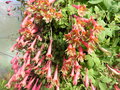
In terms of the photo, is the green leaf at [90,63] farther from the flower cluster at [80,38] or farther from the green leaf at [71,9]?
the green leaf at [71,9]

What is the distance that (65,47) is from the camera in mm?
1042

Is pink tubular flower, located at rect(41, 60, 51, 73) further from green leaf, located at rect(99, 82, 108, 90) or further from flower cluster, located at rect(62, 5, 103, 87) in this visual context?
green leaf, located at rect(99, 82, 108, 90)

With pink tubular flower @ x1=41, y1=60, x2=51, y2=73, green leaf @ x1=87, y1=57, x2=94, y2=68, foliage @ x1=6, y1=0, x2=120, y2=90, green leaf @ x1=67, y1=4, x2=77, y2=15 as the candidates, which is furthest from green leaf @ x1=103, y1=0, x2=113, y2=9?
pink tubular flower @ x1=41, y1=60, x2=51, y2=73

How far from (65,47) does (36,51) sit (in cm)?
15

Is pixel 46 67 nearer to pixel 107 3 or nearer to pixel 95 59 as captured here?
pixel 95 59

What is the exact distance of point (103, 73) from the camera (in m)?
1.15

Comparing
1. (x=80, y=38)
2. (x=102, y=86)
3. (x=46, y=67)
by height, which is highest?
(x=80, y=38)

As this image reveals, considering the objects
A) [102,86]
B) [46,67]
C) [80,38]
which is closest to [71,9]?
[80,38]

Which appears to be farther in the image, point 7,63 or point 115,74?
point 7,63

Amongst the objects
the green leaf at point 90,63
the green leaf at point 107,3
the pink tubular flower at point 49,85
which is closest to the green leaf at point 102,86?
the green leaf at point 90,63

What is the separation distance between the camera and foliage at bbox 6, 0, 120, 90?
0.97 metres

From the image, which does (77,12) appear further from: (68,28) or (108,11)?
(108,11)

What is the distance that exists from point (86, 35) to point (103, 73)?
34 cm

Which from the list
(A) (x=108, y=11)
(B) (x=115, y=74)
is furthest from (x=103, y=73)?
(A) (x=108, y=11)
